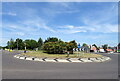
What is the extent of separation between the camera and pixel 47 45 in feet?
76.8

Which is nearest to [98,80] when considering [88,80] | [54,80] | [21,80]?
[88,80]

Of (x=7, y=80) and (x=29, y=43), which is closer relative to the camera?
(x=7, y=80)

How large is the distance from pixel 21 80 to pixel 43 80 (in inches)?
42.9

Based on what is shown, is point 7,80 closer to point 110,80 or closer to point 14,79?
point 14,79

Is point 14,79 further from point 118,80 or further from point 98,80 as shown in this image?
point 118,80

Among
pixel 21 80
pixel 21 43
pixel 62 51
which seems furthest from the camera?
pixel 21 43

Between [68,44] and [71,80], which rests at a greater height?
[68,44]

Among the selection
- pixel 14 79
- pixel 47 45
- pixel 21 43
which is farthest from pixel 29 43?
pixel 14 79

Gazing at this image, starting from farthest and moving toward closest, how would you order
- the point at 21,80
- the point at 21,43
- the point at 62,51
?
the point at 21,43 < the point at 62,51 < the point at 21,80

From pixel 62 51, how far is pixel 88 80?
16778mm

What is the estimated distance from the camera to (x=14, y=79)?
19.5 feet

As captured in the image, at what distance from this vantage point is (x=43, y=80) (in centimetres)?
580

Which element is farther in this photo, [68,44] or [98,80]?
[68,44]

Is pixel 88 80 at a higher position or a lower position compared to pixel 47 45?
lower
